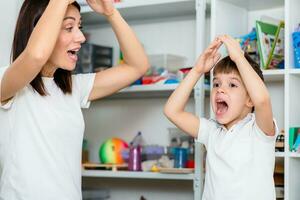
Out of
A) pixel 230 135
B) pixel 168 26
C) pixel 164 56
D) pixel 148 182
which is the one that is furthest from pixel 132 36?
pixel 148 182

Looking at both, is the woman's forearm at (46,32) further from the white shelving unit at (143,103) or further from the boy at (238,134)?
the white shelving unit at (143,103)

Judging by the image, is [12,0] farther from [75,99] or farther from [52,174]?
[52,174]

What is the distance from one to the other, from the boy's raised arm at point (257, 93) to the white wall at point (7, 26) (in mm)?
1384

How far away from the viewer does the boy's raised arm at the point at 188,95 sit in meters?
1.88

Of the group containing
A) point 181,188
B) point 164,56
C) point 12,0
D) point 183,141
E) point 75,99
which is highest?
point 12,0

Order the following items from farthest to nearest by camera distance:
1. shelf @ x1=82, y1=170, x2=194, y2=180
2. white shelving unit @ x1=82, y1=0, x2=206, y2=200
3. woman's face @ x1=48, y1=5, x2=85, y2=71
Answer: white shelving unit @ x1=82, y1=0, x2=206, y2=200, shelf @ x1=82, y1=170, x2=194, y2=180, woman's face @ x1=48, y1=5, x2=85, y2=71

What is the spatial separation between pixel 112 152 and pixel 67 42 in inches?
41.3

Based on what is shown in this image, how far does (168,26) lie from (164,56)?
0.24 meters

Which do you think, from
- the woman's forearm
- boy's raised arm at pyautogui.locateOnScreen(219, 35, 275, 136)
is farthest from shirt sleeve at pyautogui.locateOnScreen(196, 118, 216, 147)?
the woman's forearm

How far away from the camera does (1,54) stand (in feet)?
8.79

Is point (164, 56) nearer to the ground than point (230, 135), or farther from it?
farther from it

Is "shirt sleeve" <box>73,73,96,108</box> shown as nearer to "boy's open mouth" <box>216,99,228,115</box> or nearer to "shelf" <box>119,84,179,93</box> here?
"boy's open mouth" <box>216,99,228,115</box>

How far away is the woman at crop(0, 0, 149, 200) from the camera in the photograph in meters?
1.59

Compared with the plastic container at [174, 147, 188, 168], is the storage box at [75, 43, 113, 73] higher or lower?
higher
